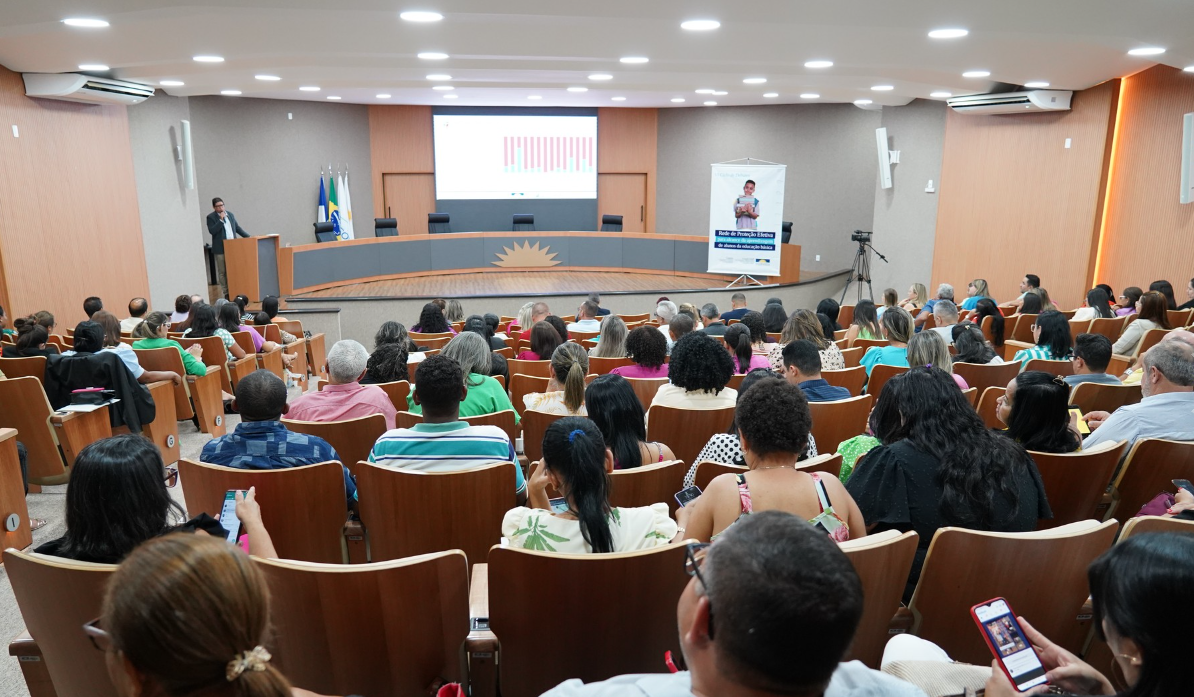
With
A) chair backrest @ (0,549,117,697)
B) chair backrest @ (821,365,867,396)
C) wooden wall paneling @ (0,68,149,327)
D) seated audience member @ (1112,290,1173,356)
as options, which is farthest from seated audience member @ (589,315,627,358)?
wooden wall paneling @ (0,68,149,327)

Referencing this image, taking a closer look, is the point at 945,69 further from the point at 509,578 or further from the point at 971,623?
the point at 509,578

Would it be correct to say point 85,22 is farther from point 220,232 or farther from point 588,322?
point 220,232

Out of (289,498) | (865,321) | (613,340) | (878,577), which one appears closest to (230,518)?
(289,498)

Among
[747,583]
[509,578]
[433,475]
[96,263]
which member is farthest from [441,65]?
[747,583]

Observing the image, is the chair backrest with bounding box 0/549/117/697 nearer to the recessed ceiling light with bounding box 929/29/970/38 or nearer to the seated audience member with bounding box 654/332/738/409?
the seated audience member with bounding box 654/332/738/409

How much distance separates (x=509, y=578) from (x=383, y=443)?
120 cm

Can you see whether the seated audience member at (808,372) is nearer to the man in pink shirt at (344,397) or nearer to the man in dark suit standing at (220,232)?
the man in pink shirt at (344,397)

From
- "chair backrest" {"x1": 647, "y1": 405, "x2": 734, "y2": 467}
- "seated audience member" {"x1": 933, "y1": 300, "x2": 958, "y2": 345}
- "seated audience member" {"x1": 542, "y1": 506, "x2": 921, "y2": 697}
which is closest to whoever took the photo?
"seated audience member" {"x1": 542, "y1": 506, "x2": 921, "y2": 697}

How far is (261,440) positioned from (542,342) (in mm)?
2869

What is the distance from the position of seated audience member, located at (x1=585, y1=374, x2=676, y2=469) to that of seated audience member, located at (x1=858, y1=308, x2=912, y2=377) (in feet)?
8.18

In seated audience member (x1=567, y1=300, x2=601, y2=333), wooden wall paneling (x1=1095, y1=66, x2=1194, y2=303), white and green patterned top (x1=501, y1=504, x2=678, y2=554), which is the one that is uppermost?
wooden wall paneling (x1=1095, y1=66, x2=1194, y2=303)

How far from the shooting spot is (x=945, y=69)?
8406 millimetres

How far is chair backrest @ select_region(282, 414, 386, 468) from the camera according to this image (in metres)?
3.45

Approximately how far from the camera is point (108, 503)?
79.6 inches
